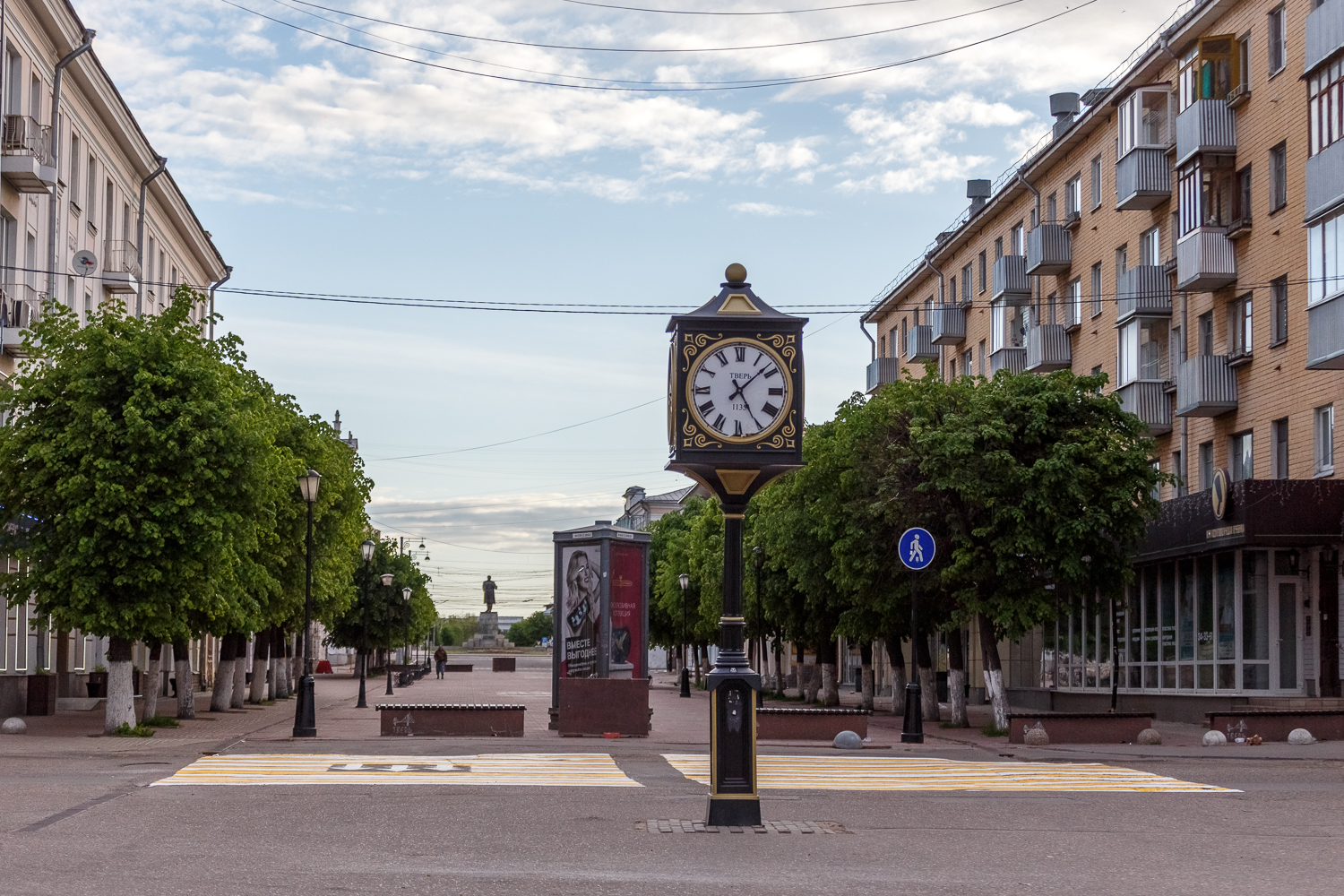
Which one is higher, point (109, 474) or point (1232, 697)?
point (109, 474)

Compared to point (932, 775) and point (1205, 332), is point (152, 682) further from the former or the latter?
point (1205, 332)

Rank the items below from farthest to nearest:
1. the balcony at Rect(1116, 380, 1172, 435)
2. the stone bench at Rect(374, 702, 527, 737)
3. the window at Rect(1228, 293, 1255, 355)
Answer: the balcony at Rect(1116, 380, 1172, 435)
the window at Rect(1228, 293, 1255, 355)
the stone bench at Rect(374, 702, 527, 737)

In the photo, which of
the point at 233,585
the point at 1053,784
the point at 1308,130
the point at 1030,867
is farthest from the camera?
the point at 1308,130

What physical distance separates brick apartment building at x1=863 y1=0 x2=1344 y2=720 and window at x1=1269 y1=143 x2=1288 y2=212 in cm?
4

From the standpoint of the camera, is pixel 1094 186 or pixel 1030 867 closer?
pixel 1030 867

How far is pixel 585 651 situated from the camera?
3183 centimetres

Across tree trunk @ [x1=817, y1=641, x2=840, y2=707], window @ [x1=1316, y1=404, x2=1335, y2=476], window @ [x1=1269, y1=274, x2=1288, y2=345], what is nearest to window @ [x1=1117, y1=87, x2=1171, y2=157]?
window @ [x1=1269, y1=274, x2=1288, y2=345]

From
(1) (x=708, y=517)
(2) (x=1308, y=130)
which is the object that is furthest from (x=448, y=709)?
(1) (x=708, y=517)

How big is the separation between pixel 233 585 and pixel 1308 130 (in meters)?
23.3

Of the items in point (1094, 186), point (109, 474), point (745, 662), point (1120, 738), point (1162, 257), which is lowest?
point (1120, 738)

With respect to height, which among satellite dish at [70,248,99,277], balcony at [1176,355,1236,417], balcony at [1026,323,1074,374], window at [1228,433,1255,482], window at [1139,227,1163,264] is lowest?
window at [1228,433,1255,482]

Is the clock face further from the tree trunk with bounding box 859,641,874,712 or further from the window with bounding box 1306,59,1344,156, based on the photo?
the tree trunk with bounding box 859,641,874,712

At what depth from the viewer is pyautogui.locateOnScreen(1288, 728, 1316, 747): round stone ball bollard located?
27047mm

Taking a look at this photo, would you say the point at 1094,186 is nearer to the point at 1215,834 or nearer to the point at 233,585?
the point at 233,585
